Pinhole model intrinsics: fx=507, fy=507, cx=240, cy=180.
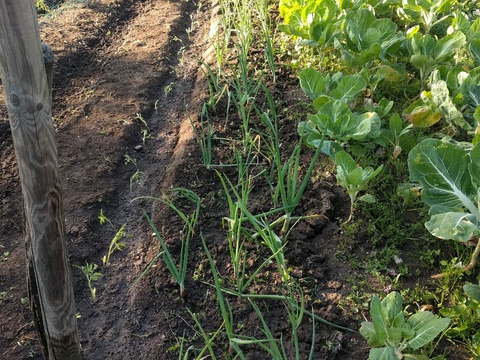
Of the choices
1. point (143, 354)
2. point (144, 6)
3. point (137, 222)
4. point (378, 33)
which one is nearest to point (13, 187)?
point (137, 222)

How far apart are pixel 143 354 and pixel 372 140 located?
1631 mm

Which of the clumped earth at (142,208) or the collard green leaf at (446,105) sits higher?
the collard green leaf at (446,105)

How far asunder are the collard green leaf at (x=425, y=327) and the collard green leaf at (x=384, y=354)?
8 cm

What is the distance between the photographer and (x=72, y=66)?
11.9 feet

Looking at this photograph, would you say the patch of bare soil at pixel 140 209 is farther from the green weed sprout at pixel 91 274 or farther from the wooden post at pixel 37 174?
the wooden post at pixel 37 174

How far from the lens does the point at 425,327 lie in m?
1.76

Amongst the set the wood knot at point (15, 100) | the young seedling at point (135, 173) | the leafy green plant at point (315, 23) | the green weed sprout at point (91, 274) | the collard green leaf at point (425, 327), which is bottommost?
the green weed sprout at point (91, 274)

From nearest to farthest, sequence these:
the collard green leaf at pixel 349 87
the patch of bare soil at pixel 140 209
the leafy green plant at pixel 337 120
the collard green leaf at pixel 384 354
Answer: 1. the collard green leaf at pixel 384 354
2. the patch of bare soil at pixel 140 209
3. the leafy green plant at pixel 337 120
4. the collard green leaf at pixel 349 87

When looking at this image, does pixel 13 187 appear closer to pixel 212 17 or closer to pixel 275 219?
pixel 275 219

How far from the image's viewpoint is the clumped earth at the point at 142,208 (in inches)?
80.1

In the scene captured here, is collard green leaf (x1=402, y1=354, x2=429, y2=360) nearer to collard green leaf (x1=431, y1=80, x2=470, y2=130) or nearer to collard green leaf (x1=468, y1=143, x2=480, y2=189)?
collard green leaf (x1=468, y1=143, x2=480, y2=189)

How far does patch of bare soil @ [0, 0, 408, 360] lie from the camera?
6.66 ft

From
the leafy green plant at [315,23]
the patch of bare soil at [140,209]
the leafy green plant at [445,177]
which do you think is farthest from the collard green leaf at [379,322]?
the leafy green plant at [315,23]

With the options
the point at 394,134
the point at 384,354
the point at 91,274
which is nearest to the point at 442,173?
the point at 394,134
